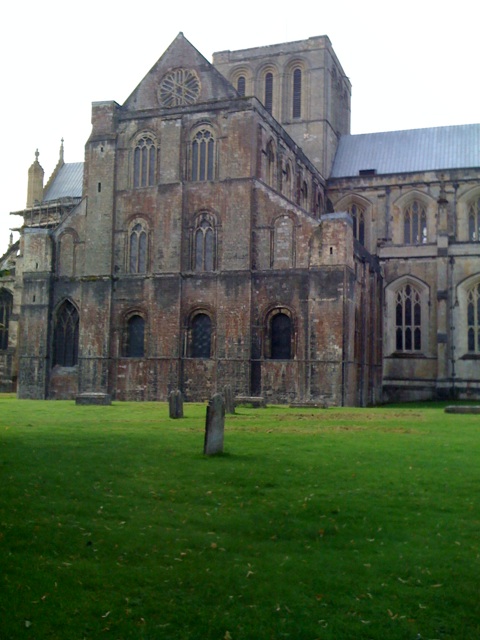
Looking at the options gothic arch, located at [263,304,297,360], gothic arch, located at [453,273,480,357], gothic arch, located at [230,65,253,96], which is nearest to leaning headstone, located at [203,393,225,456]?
gothic arch, located at [263,304,297,360]

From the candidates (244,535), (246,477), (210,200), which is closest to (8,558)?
(244,535)

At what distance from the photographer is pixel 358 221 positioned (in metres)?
49.3

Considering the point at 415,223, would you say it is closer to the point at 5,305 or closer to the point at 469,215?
the point at 469,215

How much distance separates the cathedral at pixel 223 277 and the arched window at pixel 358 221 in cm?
195

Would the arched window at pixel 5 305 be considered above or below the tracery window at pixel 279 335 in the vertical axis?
above

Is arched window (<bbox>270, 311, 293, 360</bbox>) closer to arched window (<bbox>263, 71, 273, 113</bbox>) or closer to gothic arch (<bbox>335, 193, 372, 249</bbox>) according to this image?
gothic arch (<bbox>335, 193, 372, 249</bbox>)

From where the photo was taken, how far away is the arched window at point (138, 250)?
37.7 m

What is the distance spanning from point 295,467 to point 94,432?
21.9ft

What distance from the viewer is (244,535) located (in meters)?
9.29

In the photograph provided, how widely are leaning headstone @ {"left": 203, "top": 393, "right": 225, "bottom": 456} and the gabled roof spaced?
25.9 m

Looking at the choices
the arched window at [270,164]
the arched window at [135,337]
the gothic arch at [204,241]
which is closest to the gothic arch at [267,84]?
the arched window at [270,164]

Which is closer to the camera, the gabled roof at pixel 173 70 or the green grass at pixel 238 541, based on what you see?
the green grass at pixel 238 541

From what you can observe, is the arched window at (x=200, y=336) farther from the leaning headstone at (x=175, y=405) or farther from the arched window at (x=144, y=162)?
the leaning headstone at (x=175, y=405)

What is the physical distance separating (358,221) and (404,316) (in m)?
8.29
